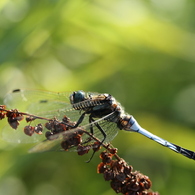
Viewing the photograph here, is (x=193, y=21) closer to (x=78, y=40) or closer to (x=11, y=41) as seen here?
(x=78, y=40)

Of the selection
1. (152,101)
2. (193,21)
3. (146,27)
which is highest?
(193,21)

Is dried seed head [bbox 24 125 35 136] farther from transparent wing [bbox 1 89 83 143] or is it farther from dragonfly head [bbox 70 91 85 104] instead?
dragonfly head [bbox 70 91 85 104]

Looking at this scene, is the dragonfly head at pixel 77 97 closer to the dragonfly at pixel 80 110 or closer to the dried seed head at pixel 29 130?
the dragonfly at pixel 80 110

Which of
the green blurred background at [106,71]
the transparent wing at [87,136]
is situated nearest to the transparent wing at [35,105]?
the transparent wing at [87,136]

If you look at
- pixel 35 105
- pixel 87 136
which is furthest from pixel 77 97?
pixel 87 136

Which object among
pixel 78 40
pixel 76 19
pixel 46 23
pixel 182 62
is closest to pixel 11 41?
pixel 46 23

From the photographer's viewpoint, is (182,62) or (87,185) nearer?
(87,185)

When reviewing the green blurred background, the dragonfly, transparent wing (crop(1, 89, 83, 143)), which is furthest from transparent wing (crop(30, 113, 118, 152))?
the green blurred background
